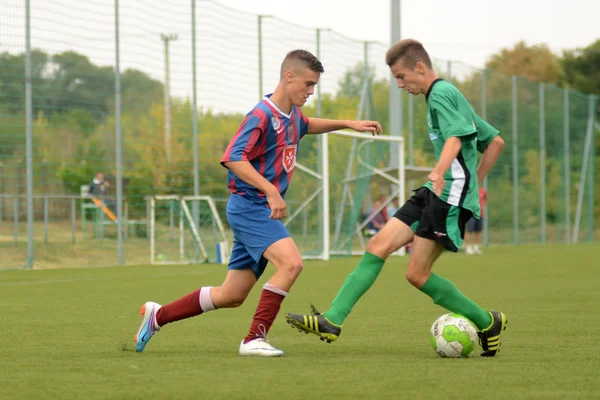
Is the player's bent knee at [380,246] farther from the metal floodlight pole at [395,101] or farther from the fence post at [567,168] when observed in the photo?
the fence post at [567,168]

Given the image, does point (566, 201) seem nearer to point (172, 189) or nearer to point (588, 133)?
point (588, 133)

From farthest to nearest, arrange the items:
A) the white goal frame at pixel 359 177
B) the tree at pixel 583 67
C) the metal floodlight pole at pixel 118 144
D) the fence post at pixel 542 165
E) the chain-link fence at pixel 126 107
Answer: the tree at pixel 583 67 < the fence post at pixel 542 165 < the white goal frame at pixel 359 177 < the metal floodlight pole at pixel 118 144 < the chain-link fence at pixel 126 107

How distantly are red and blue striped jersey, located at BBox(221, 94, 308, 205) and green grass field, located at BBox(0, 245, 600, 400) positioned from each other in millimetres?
923

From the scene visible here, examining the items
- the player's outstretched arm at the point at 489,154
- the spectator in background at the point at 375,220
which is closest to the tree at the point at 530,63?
the spectator in background at the point at 375,220

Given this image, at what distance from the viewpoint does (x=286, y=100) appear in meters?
5.97

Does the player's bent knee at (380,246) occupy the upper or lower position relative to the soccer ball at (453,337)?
upper

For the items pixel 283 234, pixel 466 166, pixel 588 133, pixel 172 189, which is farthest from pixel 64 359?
pixel 588 133

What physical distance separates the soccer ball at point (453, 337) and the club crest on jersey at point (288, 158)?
1.18 meters

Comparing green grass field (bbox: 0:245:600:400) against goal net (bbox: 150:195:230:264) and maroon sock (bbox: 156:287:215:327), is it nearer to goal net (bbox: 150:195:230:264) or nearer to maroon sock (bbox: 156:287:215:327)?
maroon sock (bbox: 156:287:215:327)

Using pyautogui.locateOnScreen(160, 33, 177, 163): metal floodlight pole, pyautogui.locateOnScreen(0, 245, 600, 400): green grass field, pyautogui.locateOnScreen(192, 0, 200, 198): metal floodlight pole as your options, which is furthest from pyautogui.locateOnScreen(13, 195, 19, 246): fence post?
pyautogui.locateOnScreen(0, 245, 600, 400): green grass field

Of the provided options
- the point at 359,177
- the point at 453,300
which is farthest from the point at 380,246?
the point at 359,177

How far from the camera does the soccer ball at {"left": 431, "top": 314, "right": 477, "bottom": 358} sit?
580 cm

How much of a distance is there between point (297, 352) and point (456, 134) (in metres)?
1.49

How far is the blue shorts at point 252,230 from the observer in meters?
5.77
